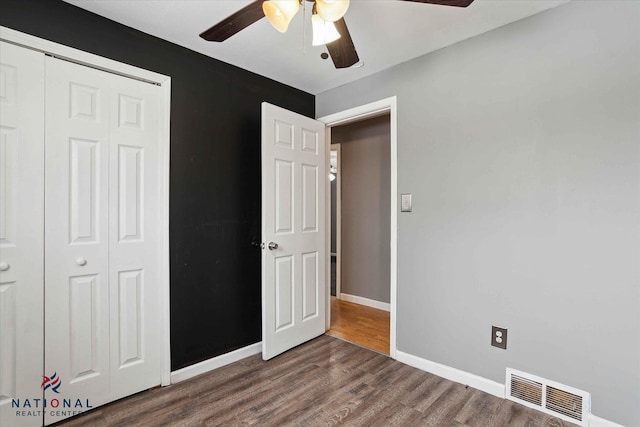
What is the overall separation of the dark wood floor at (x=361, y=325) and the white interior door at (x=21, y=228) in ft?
7.51

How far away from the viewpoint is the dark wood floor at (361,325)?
2979mm

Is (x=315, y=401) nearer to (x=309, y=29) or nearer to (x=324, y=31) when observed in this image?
(x=324, y=31)

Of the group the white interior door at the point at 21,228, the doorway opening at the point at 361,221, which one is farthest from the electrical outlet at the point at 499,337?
the white interior door at the point at 21,228

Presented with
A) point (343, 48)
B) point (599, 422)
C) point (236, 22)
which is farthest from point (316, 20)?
point (599, 422)

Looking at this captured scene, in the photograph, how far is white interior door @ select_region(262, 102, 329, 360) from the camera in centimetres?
256

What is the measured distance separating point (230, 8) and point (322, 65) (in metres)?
0.93

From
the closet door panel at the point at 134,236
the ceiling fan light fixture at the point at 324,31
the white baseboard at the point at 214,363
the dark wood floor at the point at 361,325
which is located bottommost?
the dark wood floor at the point at 361,325

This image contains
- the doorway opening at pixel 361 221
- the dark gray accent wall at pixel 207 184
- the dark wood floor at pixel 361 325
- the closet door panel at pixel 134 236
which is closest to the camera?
the closet door panel at pixel 134 236

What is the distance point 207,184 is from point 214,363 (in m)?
1.41

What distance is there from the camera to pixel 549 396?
189 cm

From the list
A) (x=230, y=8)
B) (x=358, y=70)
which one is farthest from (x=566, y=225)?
(x=230, y=8)

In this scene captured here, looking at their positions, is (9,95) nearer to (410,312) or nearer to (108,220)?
(108,220)

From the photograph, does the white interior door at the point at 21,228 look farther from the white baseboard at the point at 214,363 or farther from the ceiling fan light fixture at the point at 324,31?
the ceiling fan light fixture at the point at 324,31

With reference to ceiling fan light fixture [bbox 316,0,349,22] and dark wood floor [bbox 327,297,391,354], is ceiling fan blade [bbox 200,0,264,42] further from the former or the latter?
dark wood floor [bbox 327,297,391,354]
